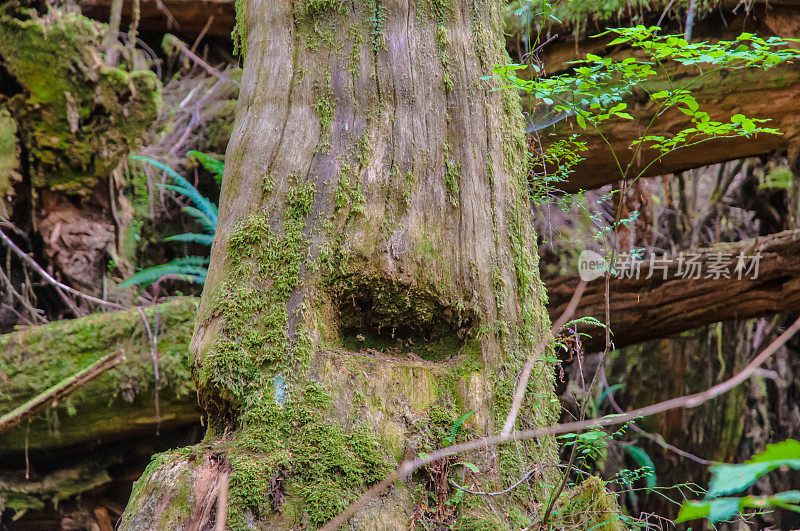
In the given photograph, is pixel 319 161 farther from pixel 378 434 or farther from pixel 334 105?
pixel 378 434

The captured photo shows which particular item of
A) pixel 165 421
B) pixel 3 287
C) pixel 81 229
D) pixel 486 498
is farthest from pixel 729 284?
pixel 3 287

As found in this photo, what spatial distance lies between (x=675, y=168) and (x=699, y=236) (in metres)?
2.57

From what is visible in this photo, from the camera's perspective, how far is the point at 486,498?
1.98m

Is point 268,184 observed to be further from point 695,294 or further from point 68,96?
point 695,294

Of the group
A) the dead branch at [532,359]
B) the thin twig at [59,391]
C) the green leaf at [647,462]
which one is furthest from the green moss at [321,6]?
the green leaf at [647,462]

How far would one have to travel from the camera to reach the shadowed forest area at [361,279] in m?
1.88

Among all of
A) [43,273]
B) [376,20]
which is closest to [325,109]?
[376,20]

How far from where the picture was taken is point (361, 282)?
6.89 feet

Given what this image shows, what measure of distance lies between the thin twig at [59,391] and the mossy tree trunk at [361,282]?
128 centimetres

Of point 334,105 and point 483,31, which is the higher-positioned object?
point 483,31

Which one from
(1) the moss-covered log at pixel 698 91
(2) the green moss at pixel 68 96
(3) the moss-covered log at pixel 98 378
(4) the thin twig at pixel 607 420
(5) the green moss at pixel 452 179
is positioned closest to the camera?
(4) the thin twig at pixel 607 420

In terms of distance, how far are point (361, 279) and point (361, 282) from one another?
1cm

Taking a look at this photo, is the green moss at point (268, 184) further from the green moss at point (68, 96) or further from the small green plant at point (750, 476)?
the green moss at point (68, 96)

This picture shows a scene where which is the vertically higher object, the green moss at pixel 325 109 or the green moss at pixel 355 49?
the green moss at pixel 355 49
